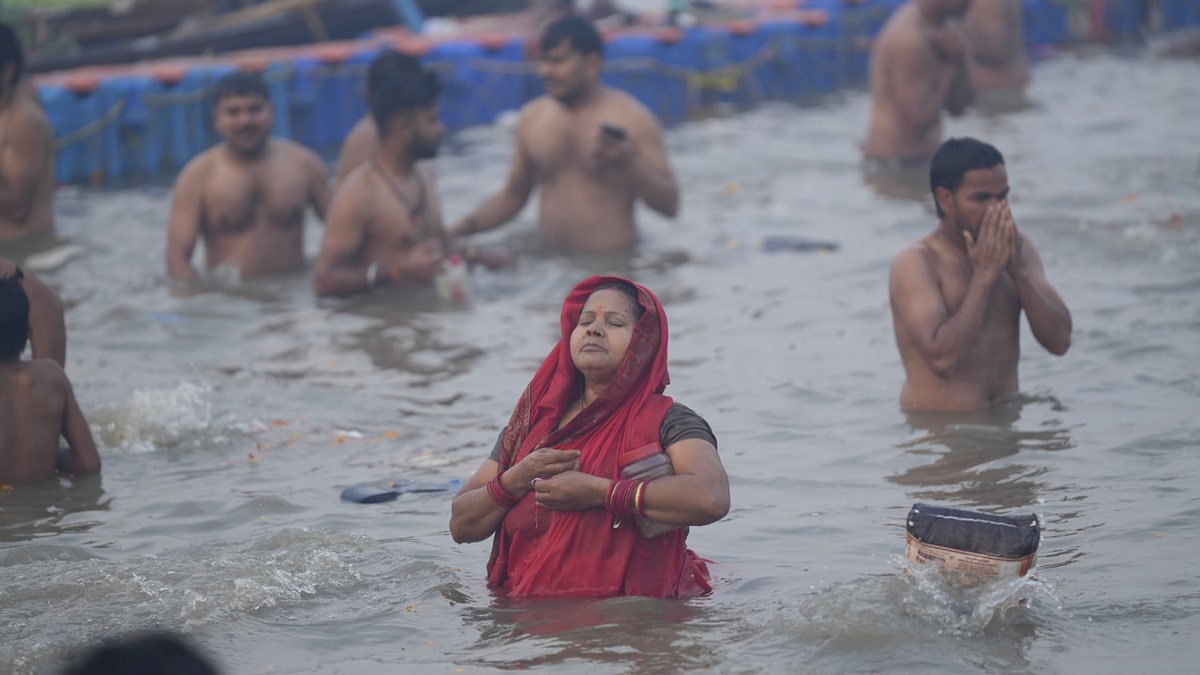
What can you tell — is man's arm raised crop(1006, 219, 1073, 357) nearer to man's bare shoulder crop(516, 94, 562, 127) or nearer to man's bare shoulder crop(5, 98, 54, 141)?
man's bare shoulder crop(516, 94, 562, 127)

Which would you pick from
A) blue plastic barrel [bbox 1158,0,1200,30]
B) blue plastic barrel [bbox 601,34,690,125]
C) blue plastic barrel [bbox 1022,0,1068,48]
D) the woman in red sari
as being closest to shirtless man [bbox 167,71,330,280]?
the woman in red sari

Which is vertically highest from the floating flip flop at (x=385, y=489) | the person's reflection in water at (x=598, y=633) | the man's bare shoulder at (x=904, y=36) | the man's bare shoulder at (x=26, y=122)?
the man's bare shoulder at (x=904, y=36)

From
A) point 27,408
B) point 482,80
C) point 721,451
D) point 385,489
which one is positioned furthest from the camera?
point 482,80

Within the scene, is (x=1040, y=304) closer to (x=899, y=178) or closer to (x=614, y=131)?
(x=614, y=131)

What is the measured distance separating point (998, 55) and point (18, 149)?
9014mm

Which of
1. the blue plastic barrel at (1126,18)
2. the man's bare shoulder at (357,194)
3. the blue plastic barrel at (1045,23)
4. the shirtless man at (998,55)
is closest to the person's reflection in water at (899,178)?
the shirtless man at (998,55)

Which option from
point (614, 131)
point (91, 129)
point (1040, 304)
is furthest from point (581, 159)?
point (91, 129)

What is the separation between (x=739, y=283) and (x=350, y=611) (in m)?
5.16

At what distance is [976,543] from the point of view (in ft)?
13.5

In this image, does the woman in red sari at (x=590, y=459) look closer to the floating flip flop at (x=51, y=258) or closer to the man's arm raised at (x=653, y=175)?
the man's arm raised at (x=653, y=175)

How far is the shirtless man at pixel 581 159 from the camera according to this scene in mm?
9250

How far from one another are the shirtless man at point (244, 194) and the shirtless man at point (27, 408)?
140 inches

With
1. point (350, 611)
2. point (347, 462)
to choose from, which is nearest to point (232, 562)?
point (350, 611)

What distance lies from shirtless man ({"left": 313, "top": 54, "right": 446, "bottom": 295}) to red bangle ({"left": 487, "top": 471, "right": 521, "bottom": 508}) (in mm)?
4555
